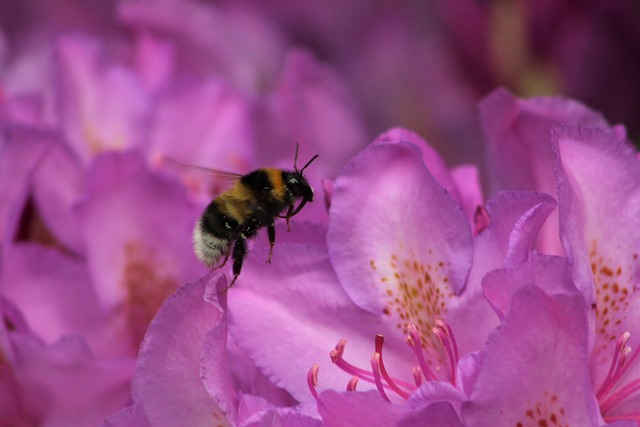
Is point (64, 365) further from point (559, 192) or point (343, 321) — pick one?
point (559, 192)

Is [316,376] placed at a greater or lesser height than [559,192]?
lesser

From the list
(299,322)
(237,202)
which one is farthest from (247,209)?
(299,322)

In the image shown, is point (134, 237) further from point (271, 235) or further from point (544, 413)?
point (544, 413)

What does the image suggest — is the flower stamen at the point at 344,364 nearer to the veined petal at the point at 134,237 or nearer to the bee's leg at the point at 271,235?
the bee's leg at the point at 271,235

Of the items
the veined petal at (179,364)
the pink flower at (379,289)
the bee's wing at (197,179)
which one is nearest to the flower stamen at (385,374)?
the pink flower at (379,289)

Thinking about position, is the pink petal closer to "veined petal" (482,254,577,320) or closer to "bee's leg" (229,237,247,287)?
"veined petal" (482,254,577,320)

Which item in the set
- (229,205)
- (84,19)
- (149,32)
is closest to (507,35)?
(149,32)

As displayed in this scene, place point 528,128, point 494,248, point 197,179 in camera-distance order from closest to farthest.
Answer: point 494,248, point 528,128, point 197,179

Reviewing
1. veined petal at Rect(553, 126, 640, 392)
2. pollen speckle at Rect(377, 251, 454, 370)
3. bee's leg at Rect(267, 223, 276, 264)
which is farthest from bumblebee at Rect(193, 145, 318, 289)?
veined petal at Rect(553, 126, 640, 392)
